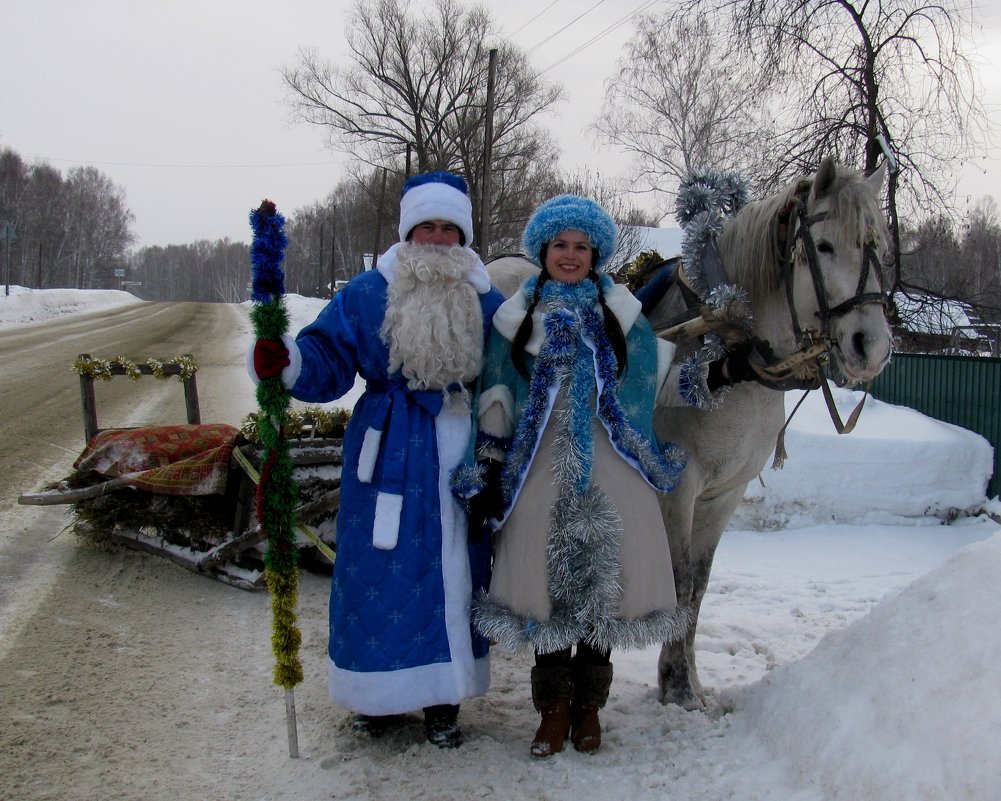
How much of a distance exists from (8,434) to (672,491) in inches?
306

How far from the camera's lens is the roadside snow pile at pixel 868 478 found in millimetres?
7133

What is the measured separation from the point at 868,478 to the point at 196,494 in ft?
19.3

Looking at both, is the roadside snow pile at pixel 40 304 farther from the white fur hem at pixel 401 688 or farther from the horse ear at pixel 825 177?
the horse ear at pixel 825 177

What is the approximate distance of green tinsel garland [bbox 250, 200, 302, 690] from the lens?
2.75 meters

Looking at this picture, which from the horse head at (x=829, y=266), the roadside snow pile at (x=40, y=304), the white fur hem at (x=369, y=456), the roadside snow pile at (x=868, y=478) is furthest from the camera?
the roadside snow pile at (x=40, y=304)

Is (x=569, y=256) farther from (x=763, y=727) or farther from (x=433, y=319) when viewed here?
(x=763, y=727)

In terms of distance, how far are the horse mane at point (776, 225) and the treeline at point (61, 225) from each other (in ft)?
174

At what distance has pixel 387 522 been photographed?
110 inches

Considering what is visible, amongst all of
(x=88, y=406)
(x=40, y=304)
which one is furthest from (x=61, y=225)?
(x=88, y=406)

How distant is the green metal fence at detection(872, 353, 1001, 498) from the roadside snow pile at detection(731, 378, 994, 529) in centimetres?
29

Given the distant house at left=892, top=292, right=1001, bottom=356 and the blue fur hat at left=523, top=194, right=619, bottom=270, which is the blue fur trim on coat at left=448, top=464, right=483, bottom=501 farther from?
the distant house at left=892, top=292, right=1001, bottom=356

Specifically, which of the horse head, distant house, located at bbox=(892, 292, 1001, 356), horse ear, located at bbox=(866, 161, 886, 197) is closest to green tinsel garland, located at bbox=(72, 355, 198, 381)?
the horse head

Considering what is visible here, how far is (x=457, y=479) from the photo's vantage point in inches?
Result: 111

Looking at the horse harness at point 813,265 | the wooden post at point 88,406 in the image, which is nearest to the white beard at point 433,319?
the horse harness at point 813,265
